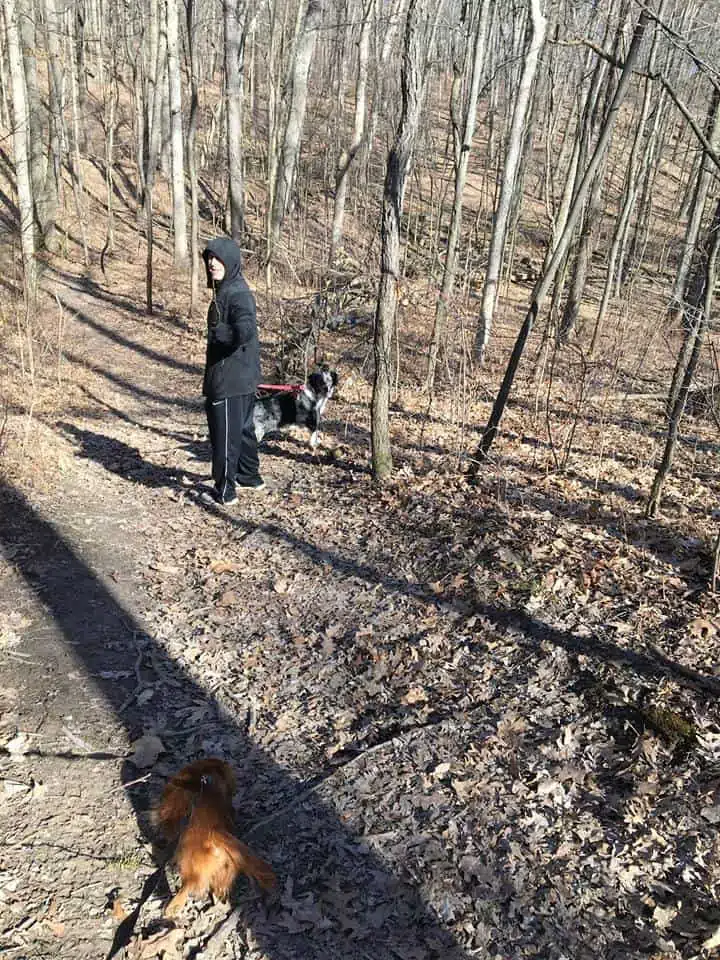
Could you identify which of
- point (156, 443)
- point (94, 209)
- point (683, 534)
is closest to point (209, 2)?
point (94, 209)

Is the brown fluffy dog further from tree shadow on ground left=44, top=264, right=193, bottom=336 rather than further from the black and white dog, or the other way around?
tree shadow on ground left=44, top=264, right=193, bottom=336

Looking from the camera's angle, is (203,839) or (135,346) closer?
(203,839)

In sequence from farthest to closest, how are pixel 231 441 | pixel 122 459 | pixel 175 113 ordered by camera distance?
pixel 175 113, pixel 122 459, pixel 231 441

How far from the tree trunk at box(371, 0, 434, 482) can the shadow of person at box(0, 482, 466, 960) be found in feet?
9.84

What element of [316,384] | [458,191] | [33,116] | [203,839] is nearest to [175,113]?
[33,116]

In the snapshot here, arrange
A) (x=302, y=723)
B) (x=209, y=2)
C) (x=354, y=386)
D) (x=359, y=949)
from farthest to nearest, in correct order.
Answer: (x=209, y=2) < (x=354, y=386) < (x=302, y=723) < (x=359, y=949)

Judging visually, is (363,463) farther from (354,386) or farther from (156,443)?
(354,386)

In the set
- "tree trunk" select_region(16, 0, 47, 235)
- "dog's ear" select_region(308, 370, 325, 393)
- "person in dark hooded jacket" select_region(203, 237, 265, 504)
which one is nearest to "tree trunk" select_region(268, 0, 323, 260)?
"tree trunk" select_region(16, 0, 47, 235)

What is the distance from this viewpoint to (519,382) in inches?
472

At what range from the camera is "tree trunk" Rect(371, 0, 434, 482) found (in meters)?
5.55

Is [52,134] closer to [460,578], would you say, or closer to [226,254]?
[226,254]

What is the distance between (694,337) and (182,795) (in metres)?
4.60

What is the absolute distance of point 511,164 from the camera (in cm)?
1022

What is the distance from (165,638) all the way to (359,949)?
96.1 inches
